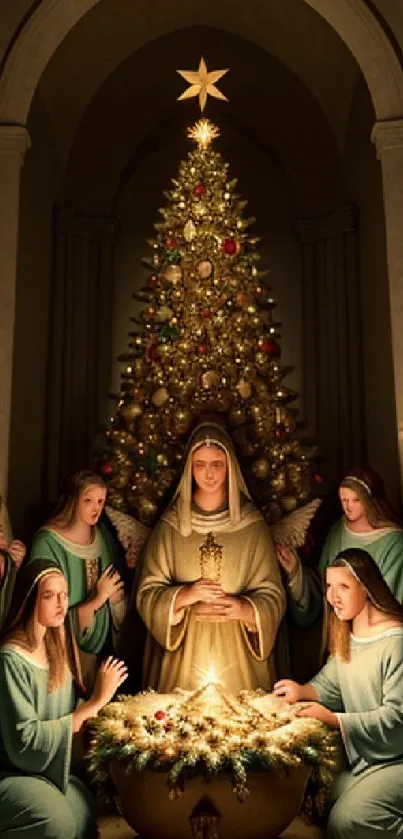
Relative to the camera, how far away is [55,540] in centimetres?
479

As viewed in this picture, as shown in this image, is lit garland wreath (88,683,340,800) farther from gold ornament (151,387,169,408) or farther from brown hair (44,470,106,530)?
gold ornament (151,387,169,408)

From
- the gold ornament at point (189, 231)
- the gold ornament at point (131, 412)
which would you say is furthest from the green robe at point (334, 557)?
the gold ornament at point (189, 231)

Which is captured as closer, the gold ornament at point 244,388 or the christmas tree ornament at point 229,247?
the gold ornament at point 244,388

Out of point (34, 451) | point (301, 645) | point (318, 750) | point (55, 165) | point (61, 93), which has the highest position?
point (61, 93)

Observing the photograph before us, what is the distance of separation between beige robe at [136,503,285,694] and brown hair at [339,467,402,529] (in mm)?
495

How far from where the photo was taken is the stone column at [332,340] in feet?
21.3

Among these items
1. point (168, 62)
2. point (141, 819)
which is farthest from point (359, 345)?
point (141, 819)

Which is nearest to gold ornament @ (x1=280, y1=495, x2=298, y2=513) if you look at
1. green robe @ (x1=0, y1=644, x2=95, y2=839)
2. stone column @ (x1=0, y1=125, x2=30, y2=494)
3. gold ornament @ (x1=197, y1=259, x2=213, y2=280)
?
gold ornament @ (x1=197, y1=259, x2=213, y2=280)

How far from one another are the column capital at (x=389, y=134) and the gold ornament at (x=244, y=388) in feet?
4.83

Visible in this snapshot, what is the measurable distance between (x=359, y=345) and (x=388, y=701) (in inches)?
123

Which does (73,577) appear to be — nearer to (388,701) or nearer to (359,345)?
(388,701)

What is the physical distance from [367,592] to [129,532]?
1.46 metres

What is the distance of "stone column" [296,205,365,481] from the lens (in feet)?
21.3

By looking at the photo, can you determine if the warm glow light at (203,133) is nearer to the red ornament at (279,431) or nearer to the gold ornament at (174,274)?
the gold ornament at (174,274)
